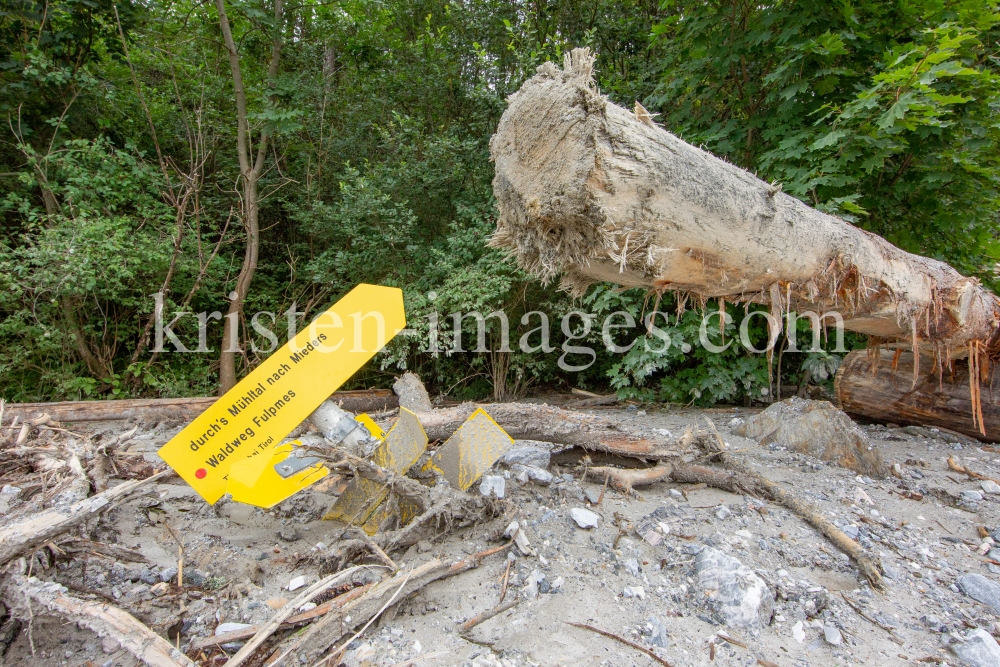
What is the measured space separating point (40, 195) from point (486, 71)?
5.29m

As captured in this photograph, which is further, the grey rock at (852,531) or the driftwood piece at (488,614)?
the grey rock at (852,531)

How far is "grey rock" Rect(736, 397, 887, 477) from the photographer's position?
117 inches

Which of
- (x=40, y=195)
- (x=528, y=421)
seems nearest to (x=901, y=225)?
(x=528, y=421)

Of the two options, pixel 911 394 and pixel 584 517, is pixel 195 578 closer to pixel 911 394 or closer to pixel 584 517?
pixel 584 517

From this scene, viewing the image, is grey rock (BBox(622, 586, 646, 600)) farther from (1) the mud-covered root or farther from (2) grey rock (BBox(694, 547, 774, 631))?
(1) the mud-covered root

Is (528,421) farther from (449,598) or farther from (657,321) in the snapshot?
(657,321)

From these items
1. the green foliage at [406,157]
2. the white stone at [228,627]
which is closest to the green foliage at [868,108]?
the green foliage at [406,157]

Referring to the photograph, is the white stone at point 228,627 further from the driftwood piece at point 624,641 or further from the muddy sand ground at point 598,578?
the driftwood piece at point 624,641

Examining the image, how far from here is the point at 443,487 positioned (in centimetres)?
214

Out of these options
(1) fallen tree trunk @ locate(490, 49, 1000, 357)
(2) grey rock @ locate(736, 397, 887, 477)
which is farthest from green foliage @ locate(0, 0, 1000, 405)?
(1) fallen tree trunk @ locate(490, 49, 1000, 357)

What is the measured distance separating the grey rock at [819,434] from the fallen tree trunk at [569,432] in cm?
107

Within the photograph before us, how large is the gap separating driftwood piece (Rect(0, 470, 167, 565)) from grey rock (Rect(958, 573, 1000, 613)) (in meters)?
3.13

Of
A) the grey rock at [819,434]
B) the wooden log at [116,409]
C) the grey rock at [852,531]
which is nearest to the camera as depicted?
the grey rock at [852,531]

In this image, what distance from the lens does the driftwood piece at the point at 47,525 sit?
148 centimetres
